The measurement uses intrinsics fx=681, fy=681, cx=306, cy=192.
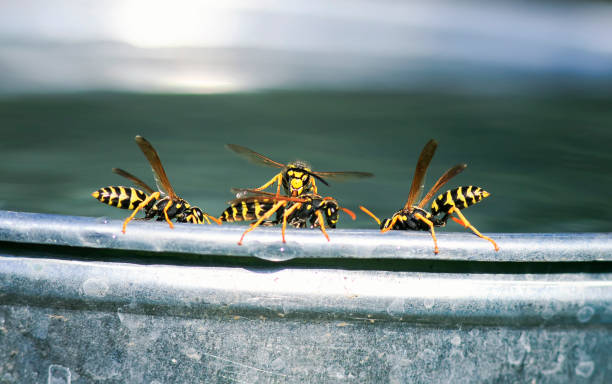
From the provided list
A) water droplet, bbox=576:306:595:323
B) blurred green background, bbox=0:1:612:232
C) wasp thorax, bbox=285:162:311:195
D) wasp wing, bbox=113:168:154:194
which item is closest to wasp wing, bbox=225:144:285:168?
wasp thorax, bbox=285:162:311:195

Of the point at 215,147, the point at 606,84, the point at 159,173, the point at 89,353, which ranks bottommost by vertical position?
the point at 89,353

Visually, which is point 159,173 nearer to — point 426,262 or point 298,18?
point 426,262

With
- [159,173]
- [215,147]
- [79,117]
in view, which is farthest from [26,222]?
[79,117]

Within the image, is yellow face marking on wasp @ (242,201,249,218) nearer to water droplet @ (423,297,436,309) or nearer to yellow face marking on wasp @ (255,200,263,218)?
yellow face marking on wasp @ (255,200,263,218)

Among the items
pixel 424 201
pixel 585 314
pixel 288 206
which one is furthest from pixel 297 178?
Result: pixel 585 314

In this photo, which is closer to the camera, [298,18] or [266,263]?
[266,263]

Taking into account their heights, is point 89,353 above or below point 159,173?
below
